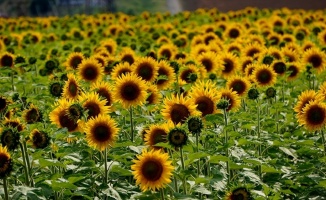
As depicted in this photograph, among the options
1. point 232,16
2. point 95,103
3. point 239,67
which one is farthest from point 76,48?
point 232,16

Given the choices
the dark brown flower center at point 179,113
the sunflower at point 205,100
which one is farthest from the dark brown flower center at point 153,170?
the sunflower at point 205,100

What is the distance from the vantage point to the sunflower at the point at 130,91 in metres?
5.54

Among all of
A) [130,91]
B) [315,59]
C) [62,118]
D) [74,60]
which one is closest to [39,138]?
[62,118]

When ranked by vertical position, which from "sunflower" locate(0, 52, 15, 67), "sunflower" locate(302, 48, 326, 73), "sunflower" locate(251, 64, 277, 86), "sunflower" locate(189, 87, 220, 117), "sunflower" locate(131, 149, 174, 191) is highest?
"sunflower" locate(0, 52, 15, 67)

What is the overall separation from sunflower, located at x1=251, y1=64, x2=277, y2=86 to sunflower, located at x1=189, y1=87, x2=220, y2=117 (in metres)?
1.59

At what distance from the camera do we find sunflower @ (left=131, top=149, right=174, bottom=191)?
4.30 meters

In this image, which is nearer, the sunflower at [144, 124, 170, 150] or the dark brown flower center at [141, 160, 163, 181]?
the dark brown flower center at [141, 160, 163, 181]

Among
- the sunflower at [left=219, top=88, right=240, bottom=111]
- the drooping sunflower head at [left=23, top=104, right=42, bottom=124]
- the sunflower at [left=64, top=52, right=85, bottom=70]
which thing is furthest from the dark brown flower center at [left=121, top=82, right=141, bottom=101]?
the sunflower at [left=64, top=52, right=85, bottom=70]

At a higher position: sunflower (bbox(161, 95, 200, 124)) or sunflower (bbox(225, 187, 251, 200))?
sunflower (bbox(161, 95, 200, 124))

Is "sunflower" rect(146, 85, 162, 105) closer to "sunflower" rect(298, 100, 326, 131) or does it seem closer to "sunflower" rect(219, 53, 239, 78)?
"sunflower" rect(298, 100, 326, 131)

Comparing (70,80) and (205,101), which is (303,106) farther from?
(70,80)

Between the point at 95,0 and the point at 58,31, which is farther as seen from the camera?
the point at 95,0

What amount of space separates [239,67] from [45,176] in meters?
3.40

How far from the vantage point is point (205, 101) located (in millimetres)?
5453
